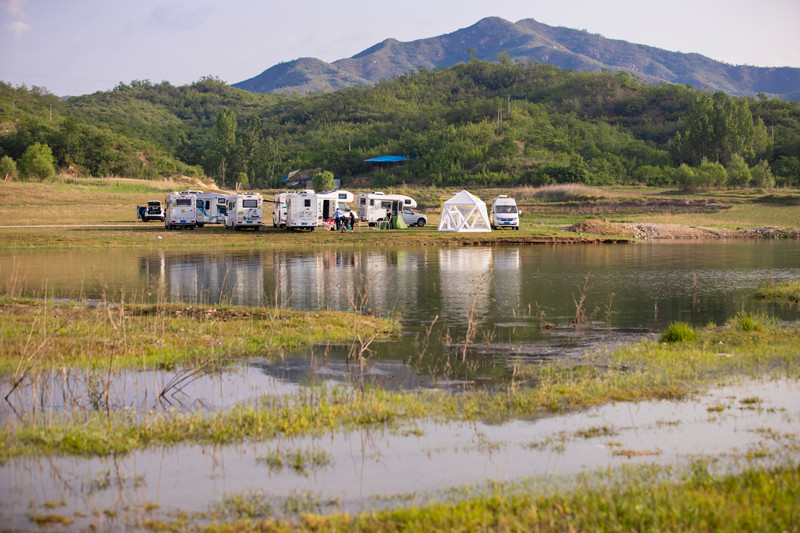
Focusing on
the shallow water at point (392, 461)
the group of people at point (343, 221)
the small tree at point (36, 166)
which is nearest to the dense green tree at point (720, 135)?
the group of people at point (343, 221)

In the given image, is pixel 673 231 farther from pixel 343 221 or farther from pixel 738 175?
pixel 738 175

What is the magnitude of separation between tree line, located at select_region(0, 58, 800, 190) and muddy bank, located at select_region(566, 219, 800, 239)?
79.9 ft

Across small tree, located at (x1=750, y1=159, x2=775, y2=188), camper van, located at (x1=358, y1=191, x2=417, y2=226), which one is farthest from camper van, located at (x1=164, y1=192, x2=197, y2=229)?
small tree, located at (x1=750, y1=159, x2=775, y2=188)

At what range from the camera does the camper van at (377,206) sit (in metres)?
54.7

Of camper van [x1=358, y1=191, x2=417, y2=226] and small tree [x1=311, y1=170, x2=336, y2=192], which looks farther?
small tree [x1=311, y1=170, x2=336, y2=192]

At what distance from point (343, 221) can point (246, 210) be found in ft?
21.3

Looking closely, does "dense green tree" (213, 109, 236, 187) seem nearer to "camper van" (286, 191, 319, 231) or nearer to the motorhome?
the motorhome

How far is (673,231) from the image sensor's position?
52156mm

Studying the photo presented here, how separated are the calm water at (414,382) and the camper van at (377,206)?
25925 mm

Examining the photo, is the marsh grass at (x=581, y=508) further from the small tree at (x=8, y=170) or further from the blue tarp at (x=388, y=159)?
the blue tarp at (x=388, y=159)

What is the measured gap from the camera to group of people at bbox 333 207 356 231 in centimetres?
4950

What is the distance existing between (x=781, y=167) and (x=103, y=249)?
81.7 m

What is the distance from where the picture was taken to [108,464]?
775 centimetres

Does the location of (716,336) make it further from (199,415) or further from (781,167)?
(781,167)
